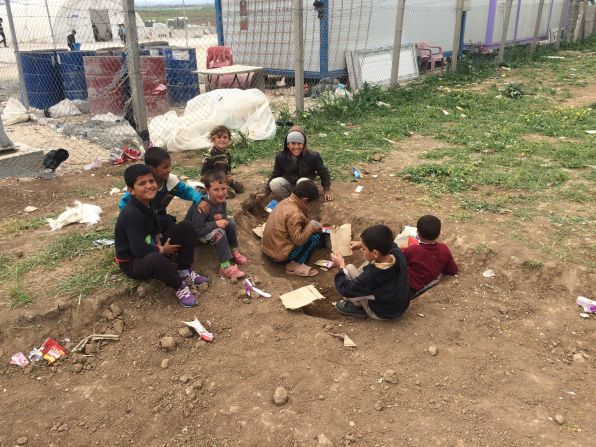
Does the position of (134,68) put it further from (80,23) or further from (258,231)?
(80,23)

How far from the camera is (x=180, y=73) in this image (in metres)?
10.4

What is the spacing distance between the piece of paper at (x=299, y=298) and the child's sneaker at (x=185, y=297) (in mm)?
634

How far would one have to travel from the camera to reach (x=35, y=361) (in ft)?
9.47

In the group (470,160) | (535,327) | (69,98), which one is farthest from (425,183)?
(69,98)

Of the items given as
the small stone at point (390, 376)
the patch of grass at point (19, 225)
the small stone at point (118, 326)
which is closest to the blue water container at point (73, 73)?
the patch of grass at point (19, 225)

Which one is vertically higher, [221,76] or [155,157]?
[155,157]

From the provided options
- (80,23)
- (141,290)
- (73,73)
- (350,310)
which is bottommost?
(350,310)

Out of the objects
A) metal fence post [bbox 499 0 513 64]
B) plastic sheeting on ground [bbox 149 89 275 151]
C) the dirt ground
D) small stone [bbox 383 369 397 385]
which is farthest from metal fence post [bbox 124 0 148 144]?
metal fence post [bbox 499 0 513 64]

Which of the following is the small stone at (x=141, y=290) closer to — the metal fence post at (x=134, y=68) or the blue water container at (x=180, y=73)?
the metal fence post at (x=134, y=68)

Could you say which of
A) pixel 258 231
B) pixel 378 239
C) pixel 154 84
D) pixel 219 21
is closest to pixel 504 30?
pixel 219 21

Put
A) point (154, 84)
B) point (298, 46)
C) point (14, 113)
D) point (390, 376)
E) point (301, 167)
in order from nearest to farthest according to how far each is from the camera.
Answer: point (390, 376), point (301, 167), point (298, 46), point (14, 113), point (154, 84)

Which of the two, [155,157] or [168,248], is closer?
[168,248]

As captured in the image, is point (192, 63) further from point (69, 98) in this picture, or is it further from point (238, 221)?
point (238, 221)

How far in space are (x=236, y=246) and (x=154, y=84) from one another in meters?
6.25
